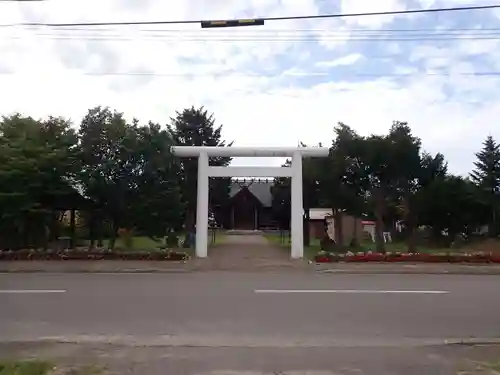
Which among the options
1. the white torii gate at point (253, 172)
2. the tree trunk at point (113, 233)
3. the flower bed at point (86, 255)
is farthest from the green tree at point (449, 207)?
the tree trunk at point (113, 233)

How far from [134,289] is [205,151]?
385 inches

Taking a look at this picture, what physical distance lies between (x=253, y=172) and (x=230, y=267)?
15.9 ft

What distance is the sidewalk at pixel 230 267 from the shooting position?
17750 mm

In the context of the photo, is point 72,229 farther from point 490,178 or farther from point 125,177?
point 490,178

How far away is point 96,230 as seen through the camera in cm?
2391

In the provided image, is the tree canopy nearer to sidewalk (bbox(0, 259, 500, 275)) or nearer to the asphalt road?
sidewalk (bbox(0, 259, 500, 275))

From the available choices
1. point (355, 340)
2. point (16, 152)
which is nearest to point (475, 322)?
point (355, 340)

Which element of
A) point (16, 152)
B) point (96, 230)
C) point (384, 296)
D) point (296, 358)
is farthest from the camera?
point (96, 230)

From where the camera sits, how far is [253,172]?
74.0 ft

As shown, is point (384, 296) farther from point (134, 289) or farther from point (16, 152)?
point (16, 152)

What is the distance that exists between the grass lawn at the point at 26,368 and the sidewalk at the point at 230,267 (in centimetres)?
1133

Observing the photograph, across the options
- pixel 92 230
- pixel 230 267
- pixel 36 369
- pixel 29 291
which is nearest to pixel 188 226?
pixel 92 230

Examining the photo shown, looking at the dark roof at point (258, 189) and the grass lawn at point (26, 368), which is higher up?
the dark roof at point (258, 189)

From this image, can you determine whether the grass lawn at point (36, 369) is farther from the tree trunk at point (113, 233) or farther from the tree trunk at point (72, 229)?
the tree trunk at point (72, 229)
